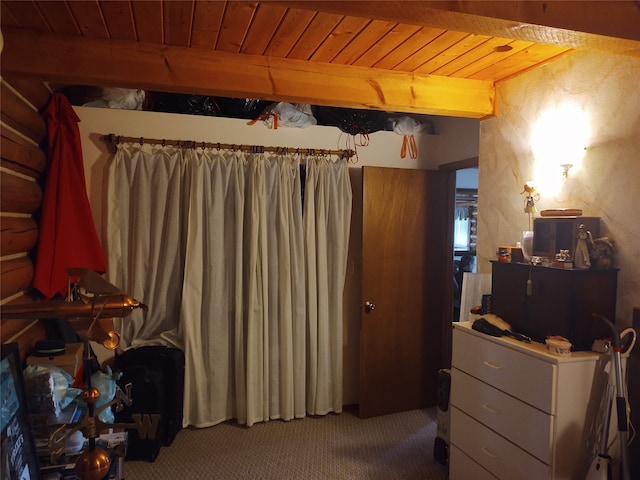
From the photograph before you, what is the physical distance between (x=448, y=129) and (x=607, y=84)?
1.59 metres

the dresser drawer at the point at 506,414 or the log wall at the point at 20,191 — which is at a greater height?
the log wall at the point at 20,191

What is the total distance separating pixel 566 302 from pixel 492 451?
31.8 inches

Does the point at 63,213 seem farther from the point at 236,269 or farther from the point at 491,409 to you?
the point at 491,409

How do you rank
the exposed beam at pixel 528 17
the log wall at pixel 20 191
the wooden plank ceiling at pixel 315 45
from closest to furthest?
1. the exposed beam at pixel 528 17
2. the wooden plank ceiling at pixel 315 45
3. the log wall at pixel 20 191

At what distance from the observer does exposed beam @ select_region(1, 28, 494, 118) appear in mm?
2006

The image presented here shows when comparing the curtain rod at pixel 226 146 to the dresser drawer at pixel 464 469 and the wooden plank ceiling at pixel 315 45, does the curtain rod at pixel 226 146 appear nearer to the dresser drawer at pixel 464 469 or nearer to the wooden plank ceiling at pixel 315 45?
the wooden plank ceiling at pixel 315 45

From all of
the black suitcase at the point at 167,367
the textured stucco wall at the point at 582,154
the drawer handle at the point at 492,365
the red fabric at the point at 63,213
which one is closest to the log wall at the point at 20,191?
the red fabric at the point at 63,213

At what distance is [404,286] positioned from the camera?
3457 mm

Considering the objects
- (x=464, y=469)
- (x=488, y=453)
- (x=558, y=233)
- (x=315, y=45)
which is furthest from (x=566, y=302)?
(x=315, y=45)

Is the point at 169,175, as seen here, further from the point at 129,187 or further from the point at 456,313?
the point at 456,313

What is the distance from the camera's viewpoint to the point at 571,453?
1.80 meters

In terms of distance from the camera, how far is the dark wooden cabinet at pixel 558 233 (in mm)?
1933

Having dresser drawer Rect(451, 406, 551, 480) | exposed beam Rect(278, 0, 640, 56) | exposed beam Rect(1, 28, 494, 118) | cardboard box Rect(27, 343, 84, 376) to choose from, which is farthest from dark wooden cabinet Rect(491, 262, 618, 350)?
cardboard box Rect(27, 343, 84, 376)

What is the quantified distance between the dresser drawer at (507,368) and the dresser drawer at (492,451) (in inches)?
9.5
